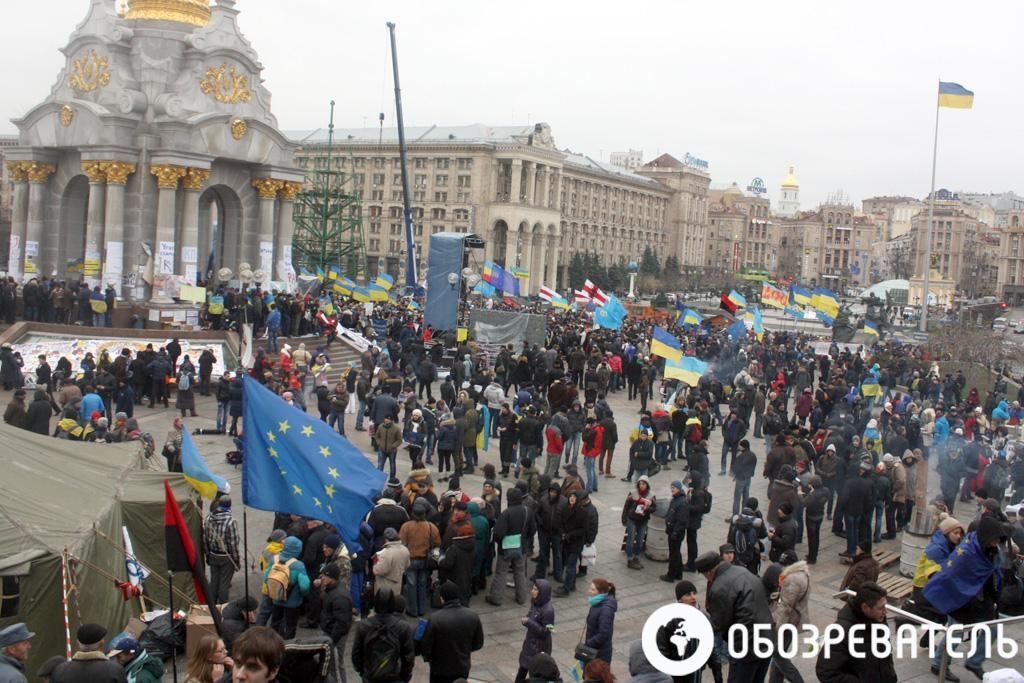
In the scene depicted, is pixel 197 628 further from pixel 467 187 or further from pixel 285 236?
pixel 467 187

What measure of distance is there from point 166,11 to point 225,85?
3264 mm

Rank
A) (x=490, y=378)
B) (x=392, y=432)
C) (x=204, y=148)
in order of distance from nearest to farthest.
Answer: (x=392, y=432) → (x=490, y=378) → (x=204, y=148)

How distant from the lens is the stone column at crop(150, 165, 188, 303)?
29.6m

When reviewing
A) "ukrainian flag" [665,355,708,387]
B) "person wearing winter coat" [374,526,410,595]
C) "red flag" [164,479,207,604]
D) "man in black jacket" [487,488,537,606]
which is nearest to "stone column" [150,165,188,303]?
"ukrainian flag" [665,355,708,387]

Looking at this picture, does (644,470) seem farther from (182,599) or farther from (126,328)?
(126,328)

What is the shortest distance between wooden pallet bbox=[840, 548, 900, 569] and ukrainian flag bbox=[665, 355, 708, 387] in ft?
24.7

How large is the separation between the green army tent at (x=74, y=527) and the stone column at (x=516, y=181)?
82.1 metres

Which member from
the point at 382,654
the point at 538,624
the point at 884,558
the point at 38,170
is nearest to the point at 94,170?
the point at 38,170

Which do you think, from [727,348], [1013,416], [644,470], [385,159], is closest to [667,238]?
[385,159]

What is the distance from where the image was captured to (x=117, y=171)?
1164 inches

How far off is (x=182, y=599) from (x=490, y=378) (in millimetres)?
12085

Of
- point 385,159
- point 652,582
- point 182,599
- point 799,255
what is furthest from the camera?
point 799,255

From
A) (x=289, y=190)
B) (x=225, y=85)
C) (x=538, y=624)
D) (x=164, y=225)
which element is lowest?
(x=538, y=624)

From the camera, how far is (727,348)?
32.9m
